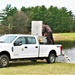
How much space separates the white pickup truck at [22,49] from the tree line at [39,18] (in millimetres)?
86339

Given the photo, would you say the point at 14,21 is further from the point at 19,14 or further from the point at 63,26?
the point at 63,26

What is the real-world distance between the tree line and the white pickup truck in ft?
283

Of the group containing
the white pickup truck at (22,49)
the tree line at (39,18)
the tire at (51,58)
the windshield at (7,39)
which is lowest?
the tire at (51,58)

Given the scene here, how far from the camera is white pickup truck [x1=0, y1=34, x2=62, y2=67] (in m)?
16.8

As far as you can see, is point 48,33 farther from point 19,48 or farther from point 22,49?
point 19,48

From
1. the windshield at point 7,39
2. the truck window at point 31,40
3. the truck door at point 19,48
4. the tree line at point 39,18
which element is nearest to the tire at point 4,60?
the truck door at point 19,48

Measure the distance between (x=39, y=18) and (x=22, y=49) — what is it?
106655 millimetres

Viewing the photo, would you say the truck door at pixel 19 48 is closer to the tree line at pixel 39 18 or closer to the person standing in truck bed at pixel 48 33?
the person standing in truck bed at pixel 48 33

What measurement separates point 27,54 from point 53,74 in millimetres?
4165

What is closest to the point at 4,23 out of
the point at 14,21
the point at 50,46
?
the point at 14,21

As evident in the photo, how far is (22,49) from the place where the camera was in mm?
17656

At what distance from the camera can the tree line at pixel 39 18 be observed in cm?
10750

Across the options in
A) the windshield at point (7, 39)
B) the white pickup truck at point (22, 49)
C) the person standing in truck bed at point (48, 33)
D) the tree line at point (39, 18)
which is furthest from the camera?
the tree line at point (39, 18)

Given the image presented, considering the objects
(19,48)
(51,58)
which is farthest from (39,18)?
(19,48)
